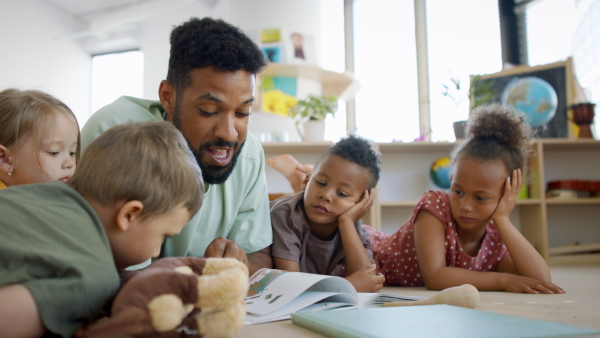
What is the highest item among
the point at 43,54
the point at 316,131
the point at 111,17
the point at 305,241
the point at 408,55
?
the point at 111,17

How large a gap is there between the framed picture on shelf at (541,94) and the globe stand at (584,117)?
79 mm

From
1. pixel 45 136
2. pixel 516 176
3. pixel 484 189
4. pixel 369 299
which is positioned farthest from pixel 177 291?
pixel 516 176

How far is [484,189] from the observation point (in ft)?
5.25

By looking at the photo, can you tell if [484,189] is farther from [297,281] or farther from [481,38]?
[481,38]

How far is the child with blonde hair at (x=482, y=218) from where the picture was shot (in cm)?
155

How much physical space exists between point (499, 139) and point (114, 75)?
5595 mm

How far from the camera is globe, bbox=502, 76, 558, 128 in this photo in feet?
10.7

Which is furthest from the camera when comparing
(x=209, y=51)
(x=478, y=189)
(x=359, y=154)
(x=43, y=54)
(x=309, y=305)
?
(x=43, y=54)

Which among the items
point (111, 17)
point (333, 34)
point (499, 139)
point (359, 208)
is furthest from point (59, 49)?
point (499, 139)

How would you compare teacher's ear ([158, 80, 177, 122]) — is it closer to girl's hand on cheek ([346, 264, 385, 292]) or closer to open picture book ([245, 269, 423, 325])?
open picture book ([245, 269, 423, 325])

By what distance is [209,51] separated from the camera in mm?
1277

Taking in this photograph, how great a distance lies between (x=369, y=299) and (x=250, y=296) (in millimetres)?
251

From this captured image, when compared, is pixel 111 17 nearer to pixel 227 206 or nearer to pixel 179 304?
pixel 227 206

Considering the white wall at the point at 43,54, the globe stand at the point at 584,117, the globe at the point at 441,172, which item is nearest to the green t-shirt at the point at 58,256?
the globe at the point at 441,172
